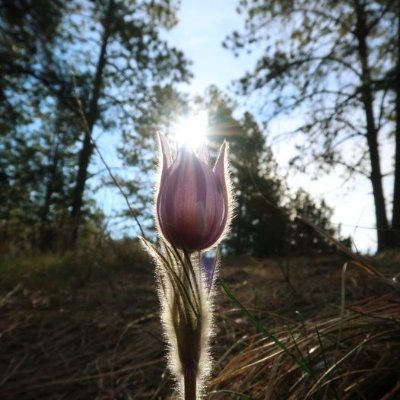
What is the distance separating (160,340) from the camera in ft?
4.96

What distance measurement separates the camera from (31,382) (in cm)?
195

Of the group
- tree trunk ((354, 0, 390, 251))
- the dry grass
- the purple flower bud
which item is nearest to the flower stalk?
the purple flower bud

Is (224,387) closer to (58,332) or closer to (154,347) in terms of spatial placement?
(154,347)

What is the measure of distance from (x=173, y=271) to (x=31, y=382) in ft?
4.88

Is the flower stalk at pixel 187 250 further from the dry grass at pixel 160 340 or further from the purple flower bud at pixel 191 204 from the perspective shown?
the dry grass at pixel 160 340

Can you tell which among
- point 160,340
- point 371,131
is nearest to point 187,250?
point 160,340

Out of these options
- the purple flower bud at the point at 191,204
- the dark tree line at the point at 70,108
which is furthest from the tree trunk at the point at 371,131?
the purple flower bud at the point at 191,204

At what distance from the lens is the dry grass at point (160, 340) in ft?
3.69

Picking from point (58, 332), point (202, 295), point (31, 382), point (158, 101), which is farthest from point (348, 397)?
point (158, 101)

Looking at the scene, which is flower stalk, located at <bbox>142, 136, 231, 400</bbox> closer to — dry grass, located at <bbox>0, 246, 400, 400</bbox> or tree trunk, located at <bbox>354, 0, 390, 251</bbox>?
dry grass, located at <bbox>0, 246, 400, 400</bbox>

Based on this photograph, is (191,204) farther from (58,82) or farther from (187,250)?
(58,82)

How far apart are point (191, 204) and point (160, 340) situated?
850 mm

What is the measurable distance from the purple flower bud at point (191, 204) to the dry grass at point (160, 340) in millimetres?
380

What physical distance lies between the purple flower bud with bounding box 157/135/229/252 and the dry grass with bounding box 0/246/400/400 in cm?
38
